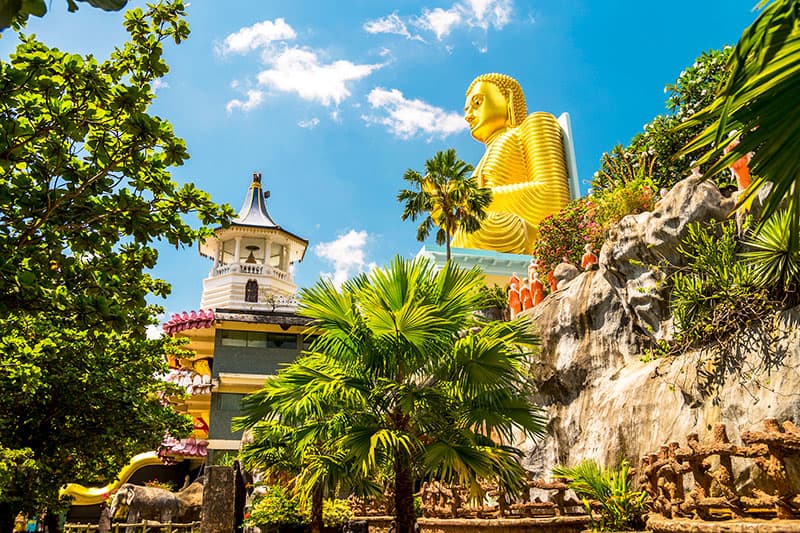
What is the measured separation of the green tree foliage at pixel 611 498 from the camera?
9.09m

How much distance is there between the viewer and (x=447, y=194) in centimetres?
2219

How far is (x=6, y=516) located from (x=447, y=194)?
51.3 ft

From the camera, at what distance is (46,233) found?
5.04m

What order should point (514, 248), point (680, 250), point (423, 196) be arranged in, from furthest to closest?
1. point (514, 248)
2. point (423, 196)
3. point (680, 250)

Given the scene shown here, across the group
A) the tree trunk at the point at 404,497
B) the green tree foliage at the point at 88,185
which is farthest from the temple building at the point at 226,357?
the green tree foliage at the point at 88,185

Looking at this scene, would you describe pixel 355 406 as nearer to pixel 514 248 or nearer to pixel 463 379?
pixel 463 379

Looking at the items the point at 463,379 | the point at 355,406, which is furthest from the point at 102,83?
the point at 463,379

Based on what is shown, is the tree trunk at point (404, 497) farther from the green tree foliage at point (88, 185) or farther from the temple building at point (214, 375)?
the temple building at point (214, 375)

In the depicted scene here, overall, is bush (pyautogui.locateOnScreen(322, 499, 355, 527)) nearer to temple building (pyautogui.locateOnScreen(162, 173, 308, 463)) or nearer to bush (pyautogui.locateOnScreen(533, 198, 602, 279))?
bush (pyautogui.locateOnScreen(533, 198, 602, 279))

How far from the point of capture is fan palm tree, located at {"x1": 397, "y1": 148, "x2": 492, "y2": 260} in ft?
72.8

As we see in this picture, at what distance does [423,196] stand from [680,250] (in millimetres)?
11627

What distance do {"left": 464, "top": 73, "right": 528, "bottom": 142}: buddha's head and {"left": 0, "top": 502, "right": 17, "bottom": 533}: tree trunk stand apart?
93.6 ft

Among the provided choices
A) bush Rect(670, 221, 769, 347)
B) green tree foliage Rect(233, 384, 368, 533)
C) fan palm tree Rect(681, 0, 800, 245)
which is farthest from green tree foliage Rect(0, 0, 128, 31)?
bush Rect(670, 221, 769, 347)

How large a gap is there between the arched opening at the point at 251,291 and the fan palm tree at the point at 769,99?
35901 millimetres
